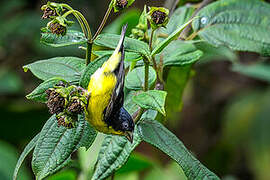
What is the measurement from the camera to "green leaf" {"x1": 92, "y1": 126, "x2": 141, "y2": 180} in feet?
2.96

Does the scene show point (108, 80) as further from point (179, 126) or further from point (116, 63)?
point (179, 126)

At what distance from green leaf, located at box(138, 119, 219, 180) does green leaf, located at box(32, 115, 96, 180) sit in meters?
0.12

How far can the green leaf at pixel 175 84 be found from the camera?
1329 mm

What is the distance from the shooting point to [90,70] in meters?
0.86

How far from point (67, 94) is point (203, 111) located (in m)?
2.78

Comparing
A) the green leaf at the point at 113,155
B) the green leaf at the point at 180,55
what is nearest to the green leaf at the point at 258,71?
the green leaf at the point at 180,55

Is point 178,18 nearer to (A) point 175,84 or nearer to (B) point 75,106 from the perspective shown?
(A) point 175,84

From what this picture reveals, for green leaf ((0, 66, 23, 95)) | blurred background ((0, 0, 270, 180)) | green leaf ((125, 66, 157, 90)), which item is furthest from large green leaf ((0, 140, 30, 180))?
green leaf ((125, 66, 157, 90))

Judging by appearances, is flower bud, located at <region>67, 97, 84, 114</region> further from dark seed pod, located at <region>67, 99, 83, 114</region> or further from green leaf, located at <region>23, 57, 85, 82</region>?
green leaf, located at <region>23, 57, 85, 82</region>

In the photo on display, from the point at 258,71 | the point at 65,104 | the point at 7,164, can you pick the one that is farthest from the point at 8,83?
the point at 65,104

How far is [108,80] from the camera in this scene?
84 cm

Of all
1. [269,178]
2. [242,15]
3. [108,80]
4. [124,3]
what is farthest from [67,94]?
[269,178]

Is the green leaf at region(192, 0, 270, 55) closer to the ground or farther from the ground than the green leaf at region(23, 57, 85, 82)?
farther from the ground

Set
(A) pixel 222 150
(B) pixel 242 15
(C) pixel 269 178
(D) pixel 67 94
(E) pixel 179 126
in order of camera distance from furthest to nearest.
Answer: (E) pixel 179 126 < (A) pixel 222 150 < (C) pixel 269 178 < (B) pixel 242 15 < (D) pixel 67 94
